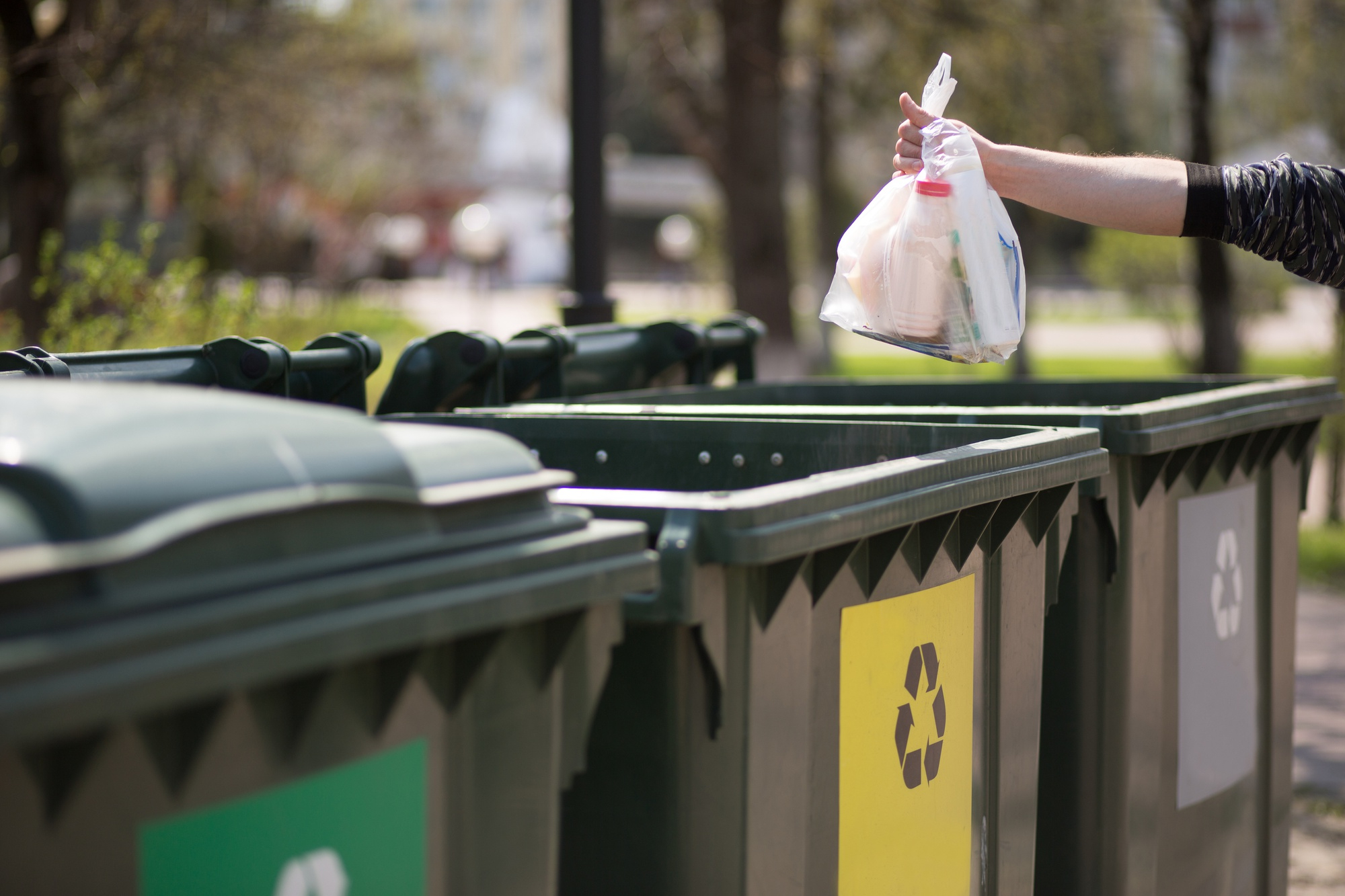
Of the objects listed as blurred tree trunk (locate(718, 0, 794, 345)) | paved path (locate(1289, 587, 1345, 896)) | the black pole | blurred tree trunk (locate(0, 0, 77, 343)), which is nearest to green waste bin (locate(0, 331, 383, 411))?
the black pole

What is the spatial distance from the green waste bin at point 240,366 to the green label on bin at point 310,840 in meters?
1.57

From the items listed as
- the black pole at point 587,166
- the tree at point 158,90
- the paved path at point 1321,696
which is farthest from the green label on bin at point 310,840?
the tree at point 158,90

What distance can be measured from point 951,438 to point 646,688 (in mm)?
1127

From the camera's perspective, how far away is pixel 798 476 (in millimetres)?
3102

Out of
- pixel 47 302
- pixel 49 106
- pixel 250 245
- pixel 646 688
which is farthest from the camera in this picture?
pixel 250 245

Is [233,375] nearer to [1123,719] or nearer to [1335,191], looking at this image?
[1123,719]

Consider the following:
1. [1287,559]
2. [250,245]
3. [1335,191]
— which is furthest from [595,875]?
[250,245]

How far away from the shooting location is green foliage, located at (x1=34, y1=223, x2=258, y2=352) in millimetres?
7051

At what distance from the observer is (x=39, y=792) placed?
54.9 inches

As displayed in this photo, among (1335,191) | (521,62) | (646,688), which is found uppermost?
(521,62)

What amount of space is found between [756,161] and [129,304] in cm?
719

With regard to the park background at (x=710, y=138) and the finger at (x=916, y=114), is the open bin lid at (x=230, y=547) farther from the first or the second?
the park background at (x=710, y=138)

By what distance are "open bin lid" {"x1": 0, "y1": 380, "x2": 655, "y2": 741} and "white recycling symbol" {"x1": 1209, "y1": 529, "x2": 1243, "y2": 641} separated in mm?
2264

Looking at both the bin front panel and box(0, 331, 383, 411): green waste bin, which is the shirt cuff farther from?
box(0, 331, 383, 411): green waste bin
